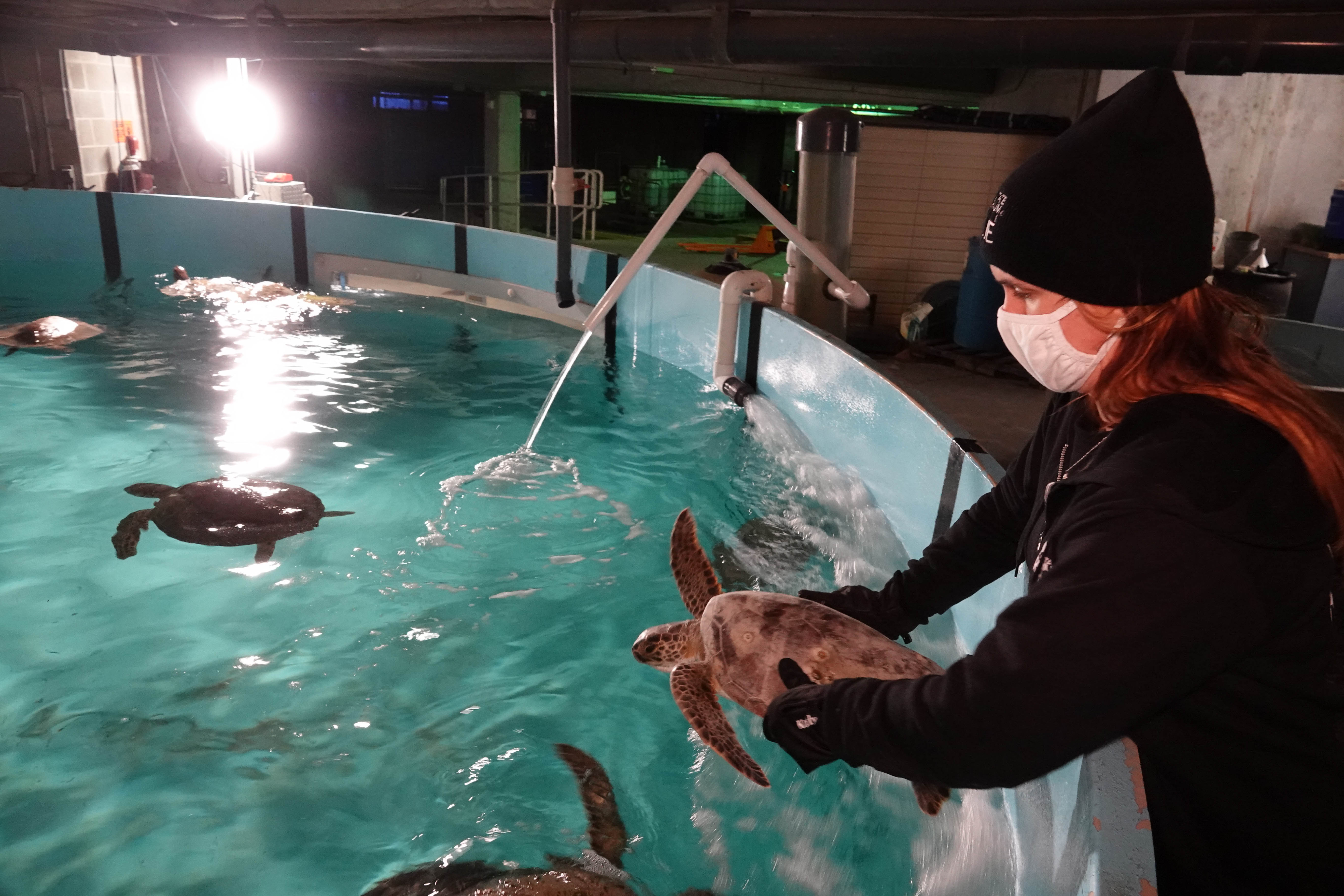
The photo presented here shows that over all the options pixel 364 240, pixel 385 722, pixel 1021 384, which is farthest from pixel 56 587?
pixel 364 240

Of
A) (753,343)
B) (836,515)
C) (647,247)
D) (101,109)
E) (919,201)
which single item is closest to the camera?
(836,515)

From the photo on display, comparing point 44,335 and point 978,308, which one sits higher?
point 978,308

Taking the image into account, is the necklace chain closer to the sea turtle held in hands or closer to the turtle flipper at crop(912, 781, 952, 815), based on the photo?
the sea turtle held in hands

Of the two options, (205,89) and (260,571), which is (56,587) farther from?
(205,89)

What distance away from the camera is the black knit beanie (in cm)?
106

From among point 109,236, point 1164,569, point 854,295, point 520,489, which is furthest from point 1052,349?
point 109,236

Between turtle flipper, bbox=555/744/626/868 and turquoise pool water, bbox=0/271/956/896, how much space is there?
1.6 inches

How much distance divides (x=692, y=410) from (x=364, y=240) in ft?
14.5

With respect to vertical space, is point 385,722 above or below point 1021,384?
below

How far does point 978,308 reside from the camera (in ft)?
17.4

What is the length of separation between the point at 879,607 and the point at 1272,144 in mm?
7392

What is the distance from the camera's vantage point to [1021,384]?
198 inches

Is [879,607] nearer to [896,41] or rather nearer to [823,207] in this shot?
[823,207]

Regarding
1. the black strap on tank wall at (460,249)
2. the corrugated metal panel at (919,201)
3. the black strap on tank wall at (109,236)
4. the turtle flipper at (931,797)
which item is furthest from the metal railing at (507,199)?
the turtle flipper at (931,797)
